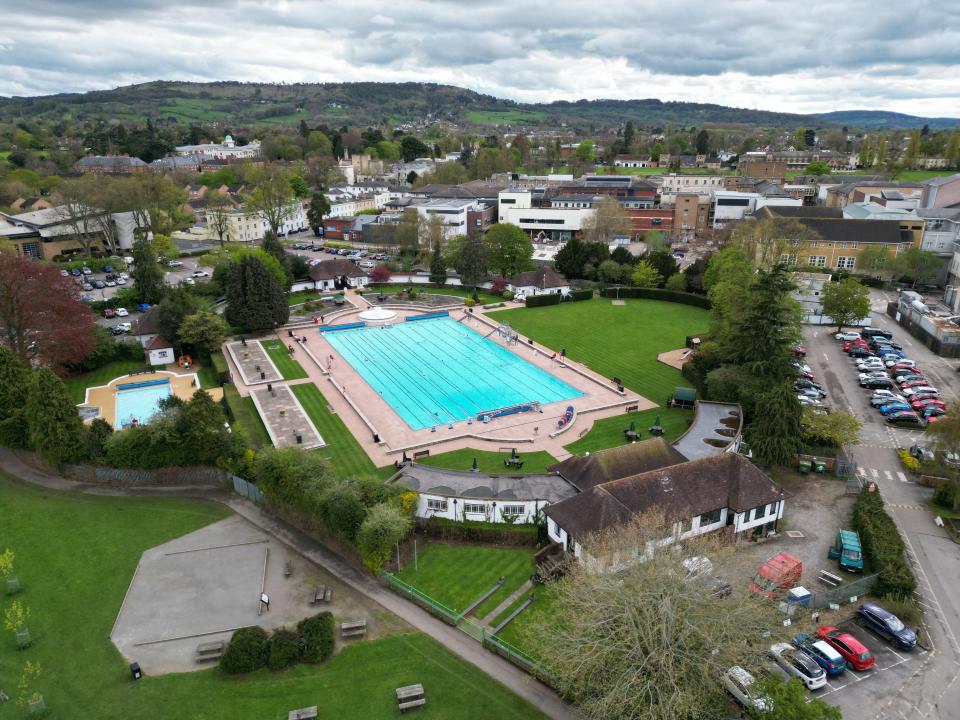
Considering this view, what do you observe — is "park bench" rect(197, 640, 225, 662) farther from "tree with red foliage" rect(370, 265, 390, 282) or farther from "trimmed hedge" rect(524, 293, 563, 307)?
"tree with red foliage" rect(370, 265, 390, 282)

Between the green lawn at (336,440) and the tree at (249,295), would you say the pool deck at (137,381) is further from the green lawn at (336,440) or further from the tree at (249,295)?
the tree at (249,295)

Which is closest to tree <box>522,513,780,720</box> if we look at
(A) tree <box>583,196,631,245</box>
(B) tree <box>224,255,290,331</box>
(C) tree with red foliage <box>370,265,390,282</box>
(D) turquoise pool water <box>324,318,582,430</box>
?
(D) turquoise pool water <box>324,318,582,430</box>

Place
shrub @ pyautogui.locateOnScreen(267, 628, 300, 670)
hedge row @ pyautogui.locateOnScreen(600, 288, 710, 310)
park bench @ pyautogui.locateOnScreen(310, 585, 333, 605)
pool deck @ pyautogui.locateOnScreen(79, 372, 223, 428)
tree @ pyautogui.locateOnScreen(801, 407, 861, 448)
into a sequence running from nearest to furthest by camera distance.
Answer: shrub @ pyautogui.locateOnScreen(267, 628, 300, 670) → park bench @ pyautogui.locateOnScreen(310, 585, 333, 605) → tree @ pyautogui.locateOnScreen(801, 407, 861, 448) → pool deck @ pyautogui.locateOnScreen(79, 372, 223, 428) → hedge row @ pyautogui.locateOnScreen(600, 288, 710, 310)

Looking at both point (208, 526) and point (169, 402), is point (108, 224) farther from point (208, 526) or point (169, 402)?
point (208, 526)

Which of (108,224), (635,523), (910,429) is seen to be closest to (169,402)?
(635,523)

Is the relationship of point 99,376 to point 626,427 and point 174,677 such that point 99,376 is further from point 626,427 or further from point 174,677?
point 626,427

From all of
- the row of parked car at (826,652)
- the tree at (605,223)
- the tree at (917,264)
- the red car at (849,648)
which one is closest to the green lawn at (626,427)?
the row of parked car at (826,652)

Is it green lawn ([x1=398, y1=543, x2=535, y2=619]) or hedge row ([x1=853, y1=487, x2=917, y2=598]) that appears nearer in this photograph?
hedge row ([x1=853, y1=487, x2=917, y2=598])
